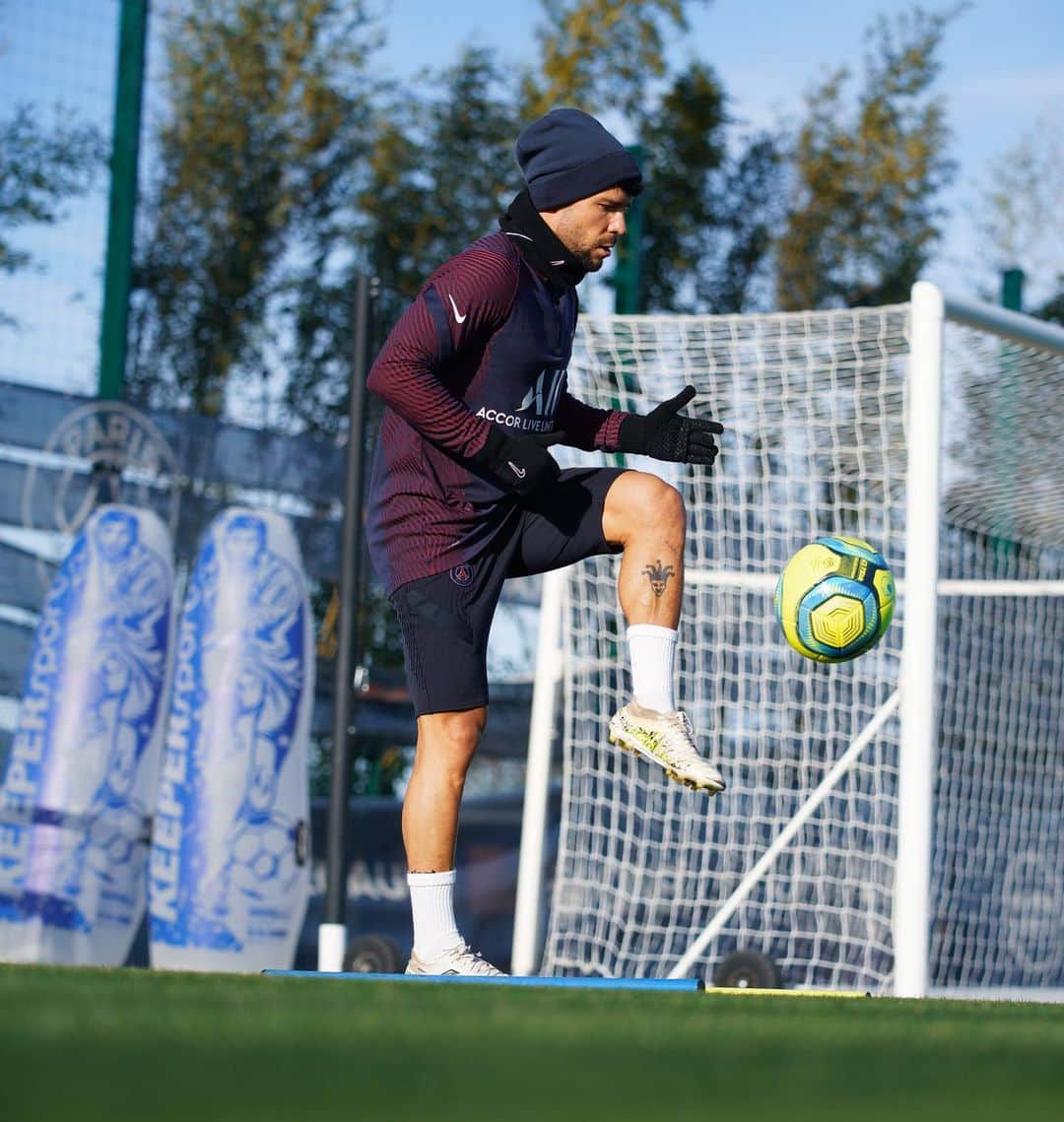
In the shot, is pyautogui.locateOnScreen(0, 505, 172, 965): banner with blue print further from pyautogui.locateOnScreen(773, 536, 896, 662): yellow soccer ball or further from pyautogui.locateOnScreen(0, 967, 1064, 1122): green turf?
pyautogui.locateOnScreen(0, 967, 1064, 1122): green turf

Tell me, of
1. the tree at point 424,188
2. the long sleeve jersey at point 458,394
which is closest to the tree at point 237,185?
the tree at point 424,188

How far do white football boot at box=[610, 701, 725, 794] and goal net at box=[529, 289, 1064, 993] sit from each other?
2443 millimetres

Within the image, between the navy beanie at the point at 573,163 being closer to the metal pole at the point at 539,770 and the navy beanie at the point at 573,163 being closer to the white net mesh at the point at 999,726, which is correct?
the metal pole at the point at 539,770

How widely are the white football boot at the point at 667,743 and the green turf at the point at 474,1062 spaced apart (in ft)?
4.62

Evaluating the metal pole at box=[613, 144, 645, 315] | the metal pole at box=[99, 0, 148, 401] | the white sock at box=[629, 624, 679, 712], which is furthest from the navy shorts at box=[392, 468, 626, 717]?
the metal pole at box=[613, 144, 645, 315]

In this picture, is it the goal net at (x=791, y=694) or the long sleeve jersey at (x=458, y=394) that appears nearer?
the long sleeve jersey at (x=458, y=394)

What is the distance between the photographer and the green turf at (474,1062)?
1.26m

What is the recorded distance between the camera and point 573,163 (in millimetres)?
3740

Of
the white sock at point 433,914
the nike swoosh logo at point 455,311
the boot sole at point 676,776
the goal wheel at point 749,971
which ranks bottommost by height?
the goal wheel at point 749,971

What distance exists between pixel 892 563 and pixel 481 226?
488cm

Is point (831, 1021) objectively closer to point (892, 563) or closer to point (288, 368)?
point (892, 563)

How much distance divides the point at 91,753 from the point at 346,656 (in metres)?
1.07

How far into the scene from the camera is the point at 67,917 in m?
6.21

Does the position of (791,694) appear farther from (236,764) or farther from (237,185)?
(237,185)
